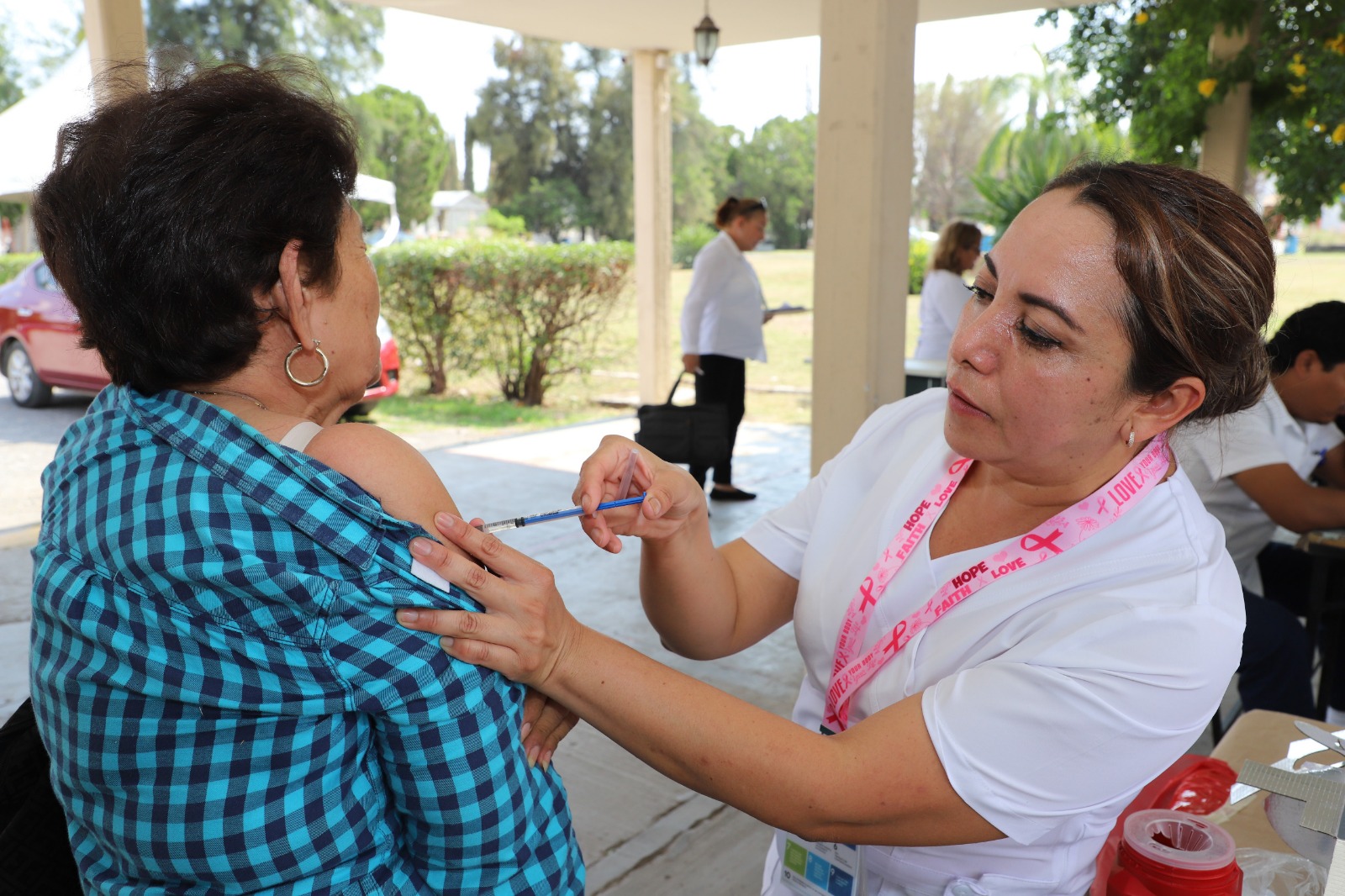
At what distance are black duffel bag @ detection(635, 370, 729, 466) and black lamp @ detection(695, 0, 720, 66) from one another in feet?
11.6

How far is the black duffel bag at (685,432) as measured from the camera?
460cm

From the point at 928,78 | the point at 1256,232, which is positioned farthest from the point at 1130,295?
the point at 928,78

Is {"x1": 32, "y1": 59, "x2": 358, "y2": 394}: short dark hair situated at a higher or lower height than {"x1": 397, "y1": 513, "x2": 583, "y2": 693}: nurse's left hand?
higher

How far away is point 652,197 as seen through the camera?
959 cm

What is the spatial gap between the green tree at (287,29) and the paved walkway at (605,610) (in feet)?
54.8

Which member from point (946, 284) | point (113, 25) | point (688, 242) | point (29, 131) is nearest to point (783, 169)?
point (688, 242)

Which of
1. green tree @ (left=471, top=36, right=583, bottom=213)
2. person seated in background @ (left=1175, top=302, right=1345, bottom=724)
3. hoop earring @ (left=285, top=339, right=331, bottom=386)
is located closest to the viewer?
hoop earring @ (left=285, top=339, right=331, bottom=386)

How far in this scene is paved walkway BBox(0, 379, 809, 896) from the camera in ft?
9.18

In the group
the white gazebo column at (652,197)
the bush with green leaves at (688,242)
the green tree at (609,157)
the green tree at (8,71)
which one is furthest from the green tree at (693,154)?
the white gazebo column at (652,197)

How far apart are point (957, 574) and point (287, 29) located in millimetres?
26945

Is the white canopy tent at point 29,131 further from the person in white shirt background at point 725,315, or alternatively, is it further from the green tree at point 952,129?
the green tree at point 952,129

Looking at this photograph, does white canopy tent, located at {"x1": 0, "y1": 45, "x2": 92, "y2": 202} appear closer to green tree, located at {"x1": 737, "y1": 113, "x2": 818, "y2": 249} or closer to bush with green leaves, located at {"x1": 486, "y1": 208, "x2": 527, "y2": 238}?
bush with green leaves, located at {"x1": 486, "y1": 208, "x2": 527, "y2": 238}

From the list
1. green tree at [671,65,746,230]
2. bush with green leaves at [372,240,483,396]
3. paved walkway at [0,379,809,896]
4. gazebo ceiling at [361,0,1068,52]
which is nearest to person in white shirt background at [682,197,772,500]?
paved walkway at [0,379,809,896]

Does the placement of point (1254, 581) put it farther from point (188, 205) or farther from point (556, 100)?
point (556, 100)
